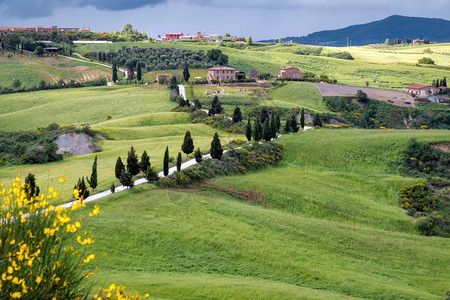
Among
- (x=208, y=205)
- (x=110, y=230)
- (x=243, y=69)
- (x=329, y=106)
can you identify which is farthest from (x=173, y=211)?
(x=243, y=69)

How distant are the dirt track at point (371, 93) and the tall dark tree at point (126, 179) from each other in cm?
10225

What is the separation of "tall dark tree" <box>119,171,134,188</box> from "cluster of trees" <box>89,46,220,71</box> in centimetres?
12621

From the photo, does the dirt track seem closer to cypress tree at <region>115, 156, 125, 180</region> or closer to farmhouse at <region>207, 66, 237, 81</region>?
farmhouse at <region>207, 66, 237, 81</region>

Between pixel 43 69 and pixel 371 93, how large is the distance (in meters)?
114

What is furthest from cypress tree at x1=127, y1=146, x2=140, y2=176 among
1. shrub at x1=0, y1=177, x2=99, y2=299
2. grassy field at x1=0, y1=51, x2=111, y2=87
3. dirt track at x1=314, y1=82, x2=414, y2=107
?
grassy field at x1=0, y1=51, x2=111, y2=87

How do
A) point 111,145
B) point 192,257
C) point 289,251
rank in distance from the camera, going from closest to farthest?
point 192,257
point 289,251
point 111,145

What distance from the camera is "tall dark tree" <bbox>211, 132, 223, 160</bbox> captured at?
208 ft

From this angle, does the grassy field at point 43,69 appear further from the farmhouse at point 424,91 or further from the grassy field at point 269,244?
the grassy field at point 269,244

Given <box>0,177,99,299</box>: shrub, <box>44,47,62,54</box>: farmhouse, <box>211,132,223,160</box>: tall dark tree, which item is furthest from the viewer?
<box>44,47,62,54</box>: farmhouse

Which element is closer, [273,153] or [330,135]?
[273,153]

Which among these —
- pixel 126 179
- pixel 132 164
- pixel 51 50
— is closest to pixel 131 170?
pixel 132 164

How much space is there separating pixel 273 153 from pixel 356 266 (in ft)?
112

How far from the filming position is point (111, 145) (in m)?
85.5

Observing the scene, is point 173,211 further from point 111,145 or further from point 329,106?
point 329,106
